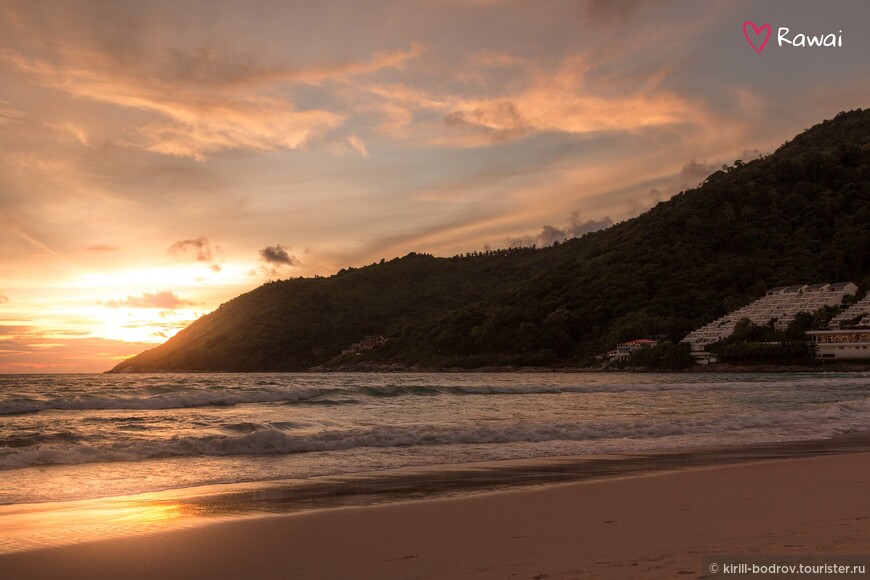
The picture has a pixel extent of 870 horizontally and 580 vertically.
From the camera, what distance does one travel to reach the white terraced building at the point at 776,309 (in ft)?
356

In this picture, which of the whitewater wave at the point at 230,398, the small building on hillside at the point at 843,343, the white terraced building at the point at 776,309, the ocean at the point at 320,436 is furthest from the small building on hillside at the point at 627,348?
the ocean at the point at 320,436

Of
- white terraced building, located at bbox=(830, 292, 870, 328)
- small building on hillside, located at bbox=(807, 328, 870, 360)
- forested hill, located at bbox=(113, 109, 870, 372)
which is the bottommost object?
small building on hillside, located at bbox=(807, 328, 870, 360)

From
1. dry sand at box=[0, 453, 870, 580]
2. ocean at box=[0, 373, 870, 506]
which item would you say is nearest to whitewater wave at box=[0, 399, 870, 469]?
ocean at box=[0, 373, 870, 506]

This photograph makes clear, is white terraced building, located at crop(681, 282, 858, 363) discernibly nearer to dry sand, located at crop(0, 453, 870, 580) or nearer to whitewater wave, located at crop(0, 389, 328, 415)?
whitewater wave, located at crop(0, 389, 328, 415)

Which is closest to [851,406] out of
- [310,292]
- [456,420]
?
[456,420]

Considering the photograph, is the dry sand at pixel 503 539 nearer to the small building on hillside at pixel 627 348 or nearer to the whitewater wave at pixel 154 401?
the whitewater wave at pixel 154 401

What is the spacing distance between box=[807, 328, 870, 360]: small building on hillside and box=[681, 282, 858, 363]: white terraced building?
5.31 meters

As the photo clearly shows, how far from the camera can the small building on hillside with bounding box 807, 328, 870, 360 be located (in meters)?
99.0

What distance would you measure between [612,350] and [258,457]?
105418 mm

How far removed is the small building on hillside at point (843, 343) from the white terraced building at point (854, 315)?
10.1 feet

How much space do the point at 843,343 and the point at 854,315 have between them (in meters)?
8.72

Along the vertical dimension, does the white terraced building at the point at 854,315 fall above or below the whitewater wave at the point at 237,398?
above

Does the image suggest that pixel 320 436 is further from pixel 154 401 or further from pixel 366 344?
pixel 366 344

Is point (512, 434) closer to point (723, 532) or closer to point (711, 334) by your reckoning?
point (723, 532)
